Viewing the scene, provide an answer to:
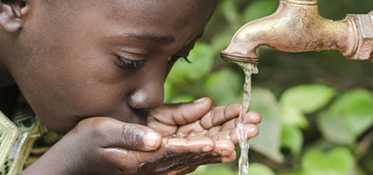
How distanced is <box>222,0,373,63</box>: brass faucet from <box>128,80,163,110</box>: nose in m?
0.18

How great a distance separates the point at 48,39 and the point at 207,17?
0.22 metres

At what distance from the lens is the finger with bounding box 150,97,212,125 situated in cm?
160

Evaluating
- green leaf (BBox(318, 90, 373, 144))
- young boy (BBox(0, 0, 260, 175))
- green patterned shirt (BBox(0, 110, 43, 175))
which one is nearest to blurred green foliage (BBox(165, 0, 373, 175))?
green leaf (BBox(318, 90, 373, 144))

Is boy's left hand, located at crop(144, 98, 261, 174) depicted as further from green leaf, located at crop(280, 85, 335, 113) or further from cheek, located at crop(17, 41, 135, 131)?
green leaf, located at crop(280, 85, 335, 113)

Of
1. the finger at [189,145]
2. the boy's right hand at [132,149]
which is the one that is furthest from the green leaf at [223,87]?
the finger at [189,145]

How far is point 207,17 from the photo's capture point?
1556mm

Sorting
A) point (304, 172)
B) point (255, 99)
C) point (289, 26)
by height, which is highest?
point (289, 26)

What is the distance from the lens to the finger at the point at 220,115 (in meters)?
1.54

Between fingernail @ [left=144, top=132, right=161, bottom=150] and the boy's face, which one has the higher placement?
the boy's face

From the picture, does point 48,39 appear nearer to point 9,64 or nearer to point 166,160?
point 9,64

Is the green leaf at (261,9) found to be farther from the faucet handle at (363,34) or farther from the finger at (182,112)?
the faucet handle at (363,34)

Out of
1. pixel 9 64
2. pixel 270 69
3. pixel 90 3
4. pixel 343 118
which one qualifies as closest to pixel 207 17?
pixel 90 3

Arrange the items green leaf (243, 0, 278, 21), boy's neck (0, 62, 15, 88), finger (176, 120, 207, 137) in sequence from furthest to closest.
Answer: green leaf (243, 0, 278, 21)
boy's neck (0, 62, 15, 88)
finger (176, 120, 207, 137)

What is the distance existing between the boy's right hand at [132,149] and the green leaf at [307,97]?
743mm
